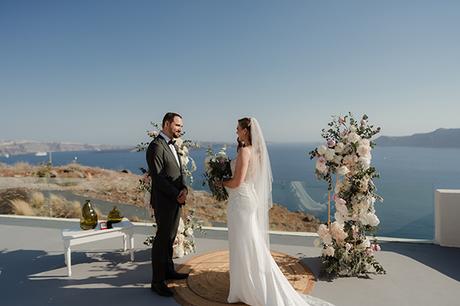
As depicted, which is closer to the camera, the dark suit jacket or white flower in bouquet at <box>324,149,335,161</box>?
the dark suit jacket

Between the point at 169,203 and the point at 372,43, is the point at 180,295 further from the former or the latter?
the point at 372,43

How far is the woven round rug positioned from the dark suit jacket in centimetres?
91

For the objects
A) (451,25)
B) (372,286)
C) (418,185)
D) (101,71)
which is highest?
(101,71)

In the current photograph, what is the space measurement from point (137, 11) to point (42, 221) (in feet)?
19.4

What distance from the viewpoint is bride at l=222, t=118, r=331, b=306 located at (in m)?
2.82

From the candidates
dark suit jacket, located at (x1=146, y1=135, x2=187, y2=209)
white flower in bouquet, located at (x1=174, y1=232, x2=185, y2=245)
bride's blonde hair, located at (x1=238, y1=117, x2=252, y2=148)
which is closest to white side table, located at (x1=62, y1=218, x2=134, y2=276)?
white flower in bouquet, located at (x1=174, y1=232, x2=185, y2=245)

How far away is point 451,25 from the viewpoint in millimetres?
Answer: 6637

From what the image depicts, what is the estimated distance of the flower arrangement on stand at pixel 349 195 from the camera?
356 cm

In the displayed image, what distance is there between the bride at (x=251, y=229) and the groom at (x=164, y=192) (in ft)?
1.93

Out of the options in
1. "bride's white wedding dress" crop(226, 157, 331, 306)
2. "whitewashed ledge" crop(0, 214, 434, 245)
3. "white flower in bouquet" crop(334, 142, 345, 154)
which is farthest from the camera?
"whitewashed ledge" crop(0, 214, 434, 245)

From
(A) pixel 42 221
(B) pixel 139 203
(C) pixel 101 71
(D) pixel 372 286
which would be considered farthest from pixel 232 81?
(D) pixel 372 286

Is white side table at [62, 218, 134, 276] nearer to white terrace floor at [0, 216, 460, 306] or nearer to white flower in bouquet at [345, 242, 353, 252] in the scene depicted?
white terrace floor at [0, 216, 460, 306]

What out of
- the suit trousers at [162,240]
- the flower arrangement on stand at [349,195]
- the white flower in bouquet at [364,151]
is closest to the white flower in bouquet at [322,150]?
the flower arrangement on stand at [349,195]

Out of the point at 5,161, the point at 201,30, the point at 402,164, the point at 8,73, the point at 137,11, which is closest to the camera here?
the point at 137,11
